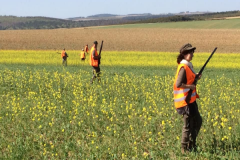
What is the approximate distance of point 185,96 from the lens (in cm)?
573

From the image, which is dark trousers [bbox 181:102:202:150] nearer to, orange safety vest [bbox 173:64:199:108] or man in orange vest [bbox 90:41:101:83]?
orange safety vest [bbox 173:64:199:108]

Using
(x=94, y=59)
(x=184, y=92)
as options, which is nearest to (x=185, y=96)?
(x=184, y=92)

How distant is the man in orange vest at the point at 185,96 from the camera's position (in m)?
5.64

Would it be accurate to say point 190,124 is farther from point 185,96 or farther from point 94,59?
point 94,59

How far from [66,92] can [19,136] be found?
4.97m

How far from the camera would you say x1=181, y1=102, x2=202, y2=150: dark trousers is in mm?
5781

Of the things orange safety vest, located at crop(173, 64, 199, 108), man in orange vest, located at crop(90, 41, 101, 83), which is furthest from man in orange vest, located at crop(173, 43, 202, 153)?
man in orange vest, located at crop(90, 41, 101, 83)

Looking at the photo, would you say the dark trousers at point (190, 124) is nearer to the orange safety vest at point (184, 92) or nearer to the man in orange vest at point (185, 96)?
the man in orange vest at point (185, 96)

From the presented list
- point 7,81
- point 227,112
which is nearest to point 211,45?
point 7,81

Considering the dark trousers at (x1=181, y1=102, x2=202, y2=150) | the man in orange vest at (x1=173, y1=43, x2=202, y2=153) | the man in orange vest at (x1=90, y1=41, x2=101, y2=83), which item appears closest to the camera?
the man in orange vest at (x1=173, y1=43, x2=202, y2=153)

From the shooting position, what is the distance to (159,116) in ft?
26.5

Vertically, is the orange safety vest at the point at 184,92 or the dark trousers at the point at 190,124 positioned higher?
the orange safety vest at the point at 184,92

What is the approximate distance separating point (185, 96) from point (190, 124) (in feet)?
1.65

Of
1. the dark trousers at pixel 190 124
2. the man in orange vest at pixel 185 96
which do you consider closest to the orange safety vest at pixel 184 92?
the man in orange vest at pixel 185 96
